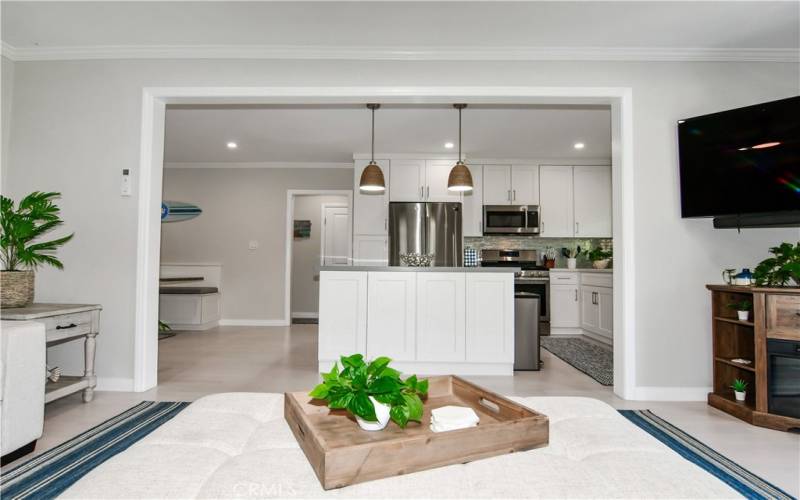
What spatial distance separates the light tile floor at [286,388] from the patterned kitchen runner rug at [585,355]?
11 cm

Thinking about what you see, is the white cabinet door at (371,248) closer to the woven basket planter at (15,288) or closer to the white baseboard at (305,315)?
the white baseboard at (305,315)

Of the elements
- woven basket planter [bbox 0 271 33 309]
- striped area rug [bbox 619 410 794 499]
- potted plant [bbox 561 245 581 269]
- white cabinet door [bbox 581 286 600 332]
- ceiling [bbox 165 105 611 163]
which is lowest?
striped area rug [bbox 619 410 794 499]

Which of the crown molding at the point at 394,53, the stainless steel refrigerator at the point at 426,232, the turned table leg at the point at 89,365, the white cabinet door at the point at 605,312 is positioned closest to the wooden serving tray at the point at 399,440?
the turned table leg at the point at 89,365

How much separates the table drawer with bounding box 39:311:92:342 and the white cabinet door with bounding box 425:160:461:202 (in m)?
4.14

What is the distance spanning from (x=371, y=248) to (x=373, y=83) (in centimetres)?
304

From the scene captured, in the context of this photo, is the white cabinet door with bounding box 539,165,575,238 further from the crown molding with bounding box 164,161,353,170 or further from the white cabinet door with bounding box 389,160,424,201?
the crown molding with bounding box 164,161,353,170

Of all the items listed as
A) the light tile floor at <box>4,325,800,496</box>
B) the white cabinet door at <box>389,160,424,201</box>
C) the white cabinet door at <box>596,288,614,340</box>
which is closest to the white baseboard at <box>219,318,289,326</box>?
the light tile floor at <box>4,325,800,496</box>

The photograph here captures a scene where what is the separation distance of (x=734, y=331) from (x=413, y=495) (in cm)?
303

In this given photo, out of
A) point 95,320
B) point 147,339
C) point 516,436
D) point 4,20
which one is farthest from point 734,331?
point 4,20

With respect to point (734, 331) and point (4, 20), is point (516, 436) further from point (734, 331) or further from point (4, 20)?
point (4, 20)

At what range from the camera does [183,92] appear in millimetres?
3182

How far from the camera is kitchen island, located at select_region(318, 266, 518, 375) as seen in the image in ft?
12.0

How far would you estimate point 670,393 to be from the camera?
303 cm

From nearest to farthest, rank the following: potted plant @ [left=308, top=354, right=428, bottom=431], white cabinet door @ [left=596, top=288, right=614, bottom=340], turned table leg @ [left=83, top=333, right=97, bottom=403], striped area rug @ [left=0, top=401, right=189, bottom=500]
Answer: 1. potted plant @ [left=308, top=354, right=428, bottom=431]
2. striped area rug @ [left=0, top=401, right=189, bottom=500]
3. turned table leg @ [left=83, top=333, right=97, bottom=403]
4. white cabinet door @ [left=596, top=288, right=614, bottom=340]
